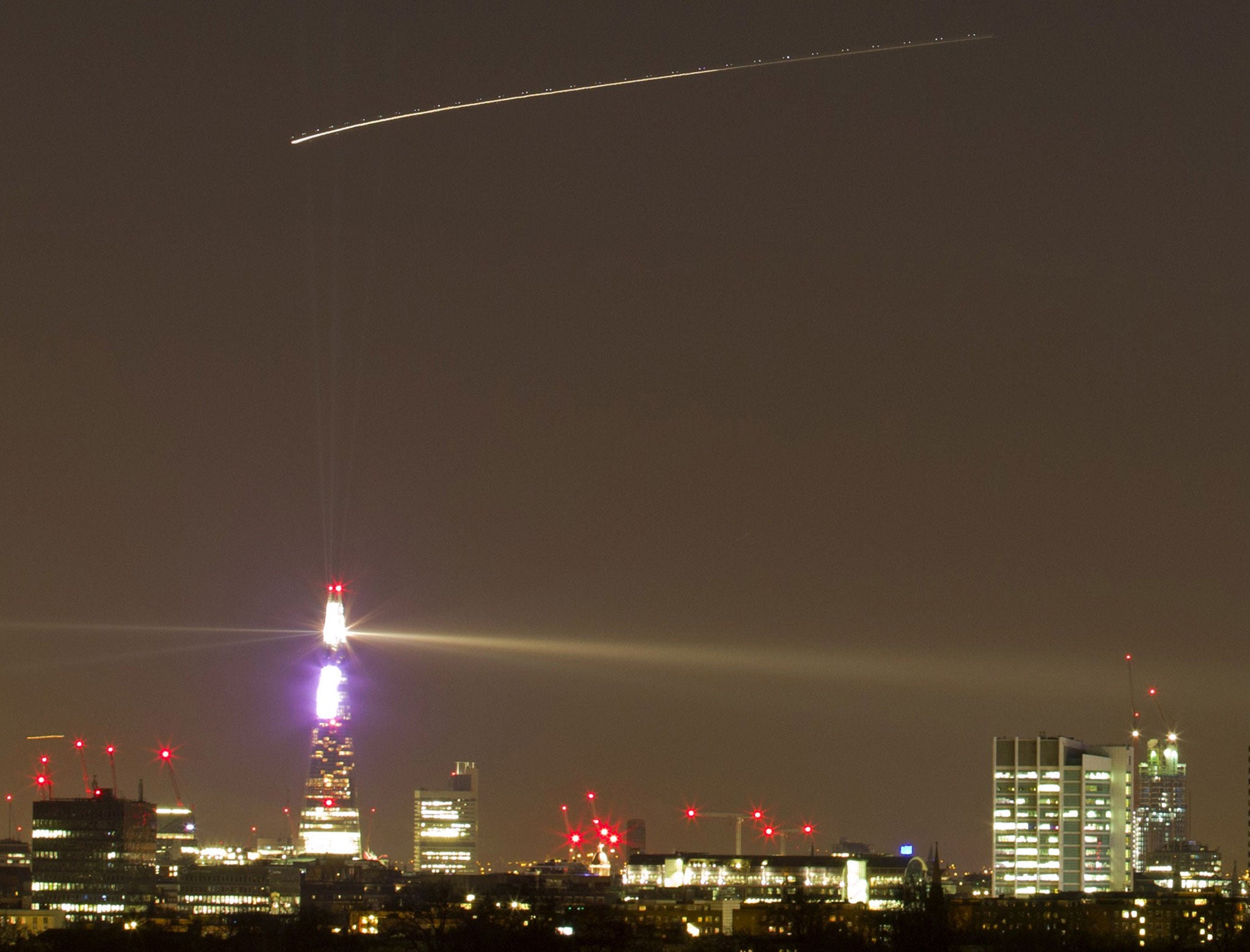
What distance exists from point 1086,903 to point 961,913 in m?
13.3

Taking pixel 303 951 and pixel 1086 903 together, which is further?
pixel 1086 903

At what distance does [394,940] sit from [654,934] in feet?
85.8

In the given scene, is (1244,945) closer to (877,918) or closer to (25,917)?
(877,918)

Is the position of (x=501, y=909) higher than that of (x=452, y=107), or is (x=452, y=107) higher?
(x=452, y=107)

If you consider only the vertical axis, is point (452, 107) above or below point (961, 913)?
above

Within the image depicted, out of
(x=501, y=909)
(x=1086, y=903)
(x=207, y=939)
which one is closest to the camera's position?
(x=207, y=939)

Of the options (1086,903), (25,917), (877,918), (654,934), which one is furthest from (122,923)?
(1086,903)

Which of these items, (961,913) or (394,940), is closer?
(394,940)

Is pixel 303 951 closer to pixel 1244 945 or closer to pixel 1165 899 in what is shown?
pixel 1244 945

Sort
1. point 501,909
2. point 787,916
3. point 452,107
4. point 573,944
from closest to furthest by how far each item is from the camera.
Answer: point 452,107 → point 573,944 → point 501,909 → point 787,916

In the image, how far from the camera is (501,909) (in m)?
162

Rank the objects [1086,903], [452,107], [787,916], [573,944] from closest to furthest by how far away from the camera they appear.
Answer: [452,107], [573,944], [787,916], [1086,903]

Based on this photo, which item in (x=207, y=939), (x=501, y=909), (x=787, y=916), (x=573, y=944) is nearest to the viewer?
(x=573, y=944)

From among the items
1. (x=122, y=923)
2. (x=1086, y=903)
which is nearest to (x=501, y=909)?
Answer: (x=122, y=923)
